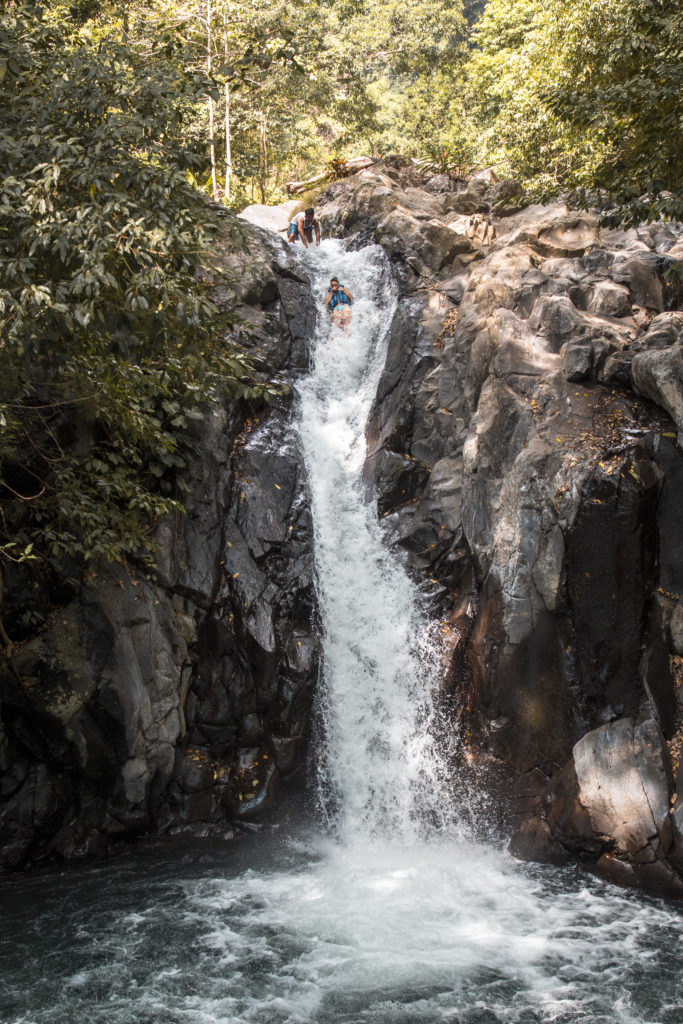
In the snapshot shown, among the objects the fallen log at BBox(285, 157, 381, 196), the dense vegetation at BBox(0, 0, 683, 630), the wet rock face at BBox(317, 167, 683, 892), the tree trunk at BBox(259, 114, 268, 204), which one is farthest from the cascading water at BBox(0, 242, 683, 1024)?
the tree trunk at BBox(259, 114, 268, 204)

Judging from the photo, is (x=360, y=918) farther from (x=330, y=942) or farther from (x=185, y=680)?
(x=185, y=680)

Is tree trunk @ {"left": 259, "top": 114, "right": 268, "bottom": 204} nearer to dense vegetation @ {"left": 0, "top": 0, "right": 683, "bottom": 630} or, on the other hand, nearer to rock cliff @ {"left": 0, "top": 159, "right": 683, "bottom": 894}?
dense vegetation @ {"left": 0, "top": 0, "right": 683, "bottom": 630}

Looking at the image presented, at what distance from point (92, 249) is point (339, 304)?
31.6ft

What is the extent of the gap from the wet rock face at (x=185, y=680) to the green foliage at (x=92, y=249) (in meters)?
1.04

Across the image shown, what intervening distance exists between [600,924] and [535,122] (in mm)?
17089

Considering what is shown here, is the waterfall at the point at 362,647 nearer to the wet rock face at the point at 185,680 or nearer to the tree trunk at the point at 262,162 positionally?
the wet rock face at the point at 185,680

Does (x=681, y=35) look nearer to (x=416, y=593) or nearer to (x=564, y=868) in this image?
(x=416, y=593)

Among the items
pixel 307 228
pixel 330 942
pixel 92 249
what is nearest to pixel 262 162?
pixel 307 228

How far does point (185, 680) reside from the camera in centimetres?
962

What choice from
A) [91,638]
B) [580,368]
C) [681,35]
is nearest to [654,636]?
[580,368]

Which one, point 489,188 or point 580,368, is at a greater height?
point 489,188

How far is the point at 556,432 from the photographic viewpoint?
32.7 ft

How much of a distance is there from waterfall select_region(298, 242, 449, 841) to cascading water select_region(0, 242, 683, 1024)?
Result: 3 centimetres

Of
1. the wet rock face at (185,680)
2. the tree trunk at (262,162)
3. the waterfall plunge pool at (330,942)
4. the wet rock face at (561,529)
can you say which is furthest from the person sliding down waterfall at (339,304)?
the tree trunk at (262,162)
